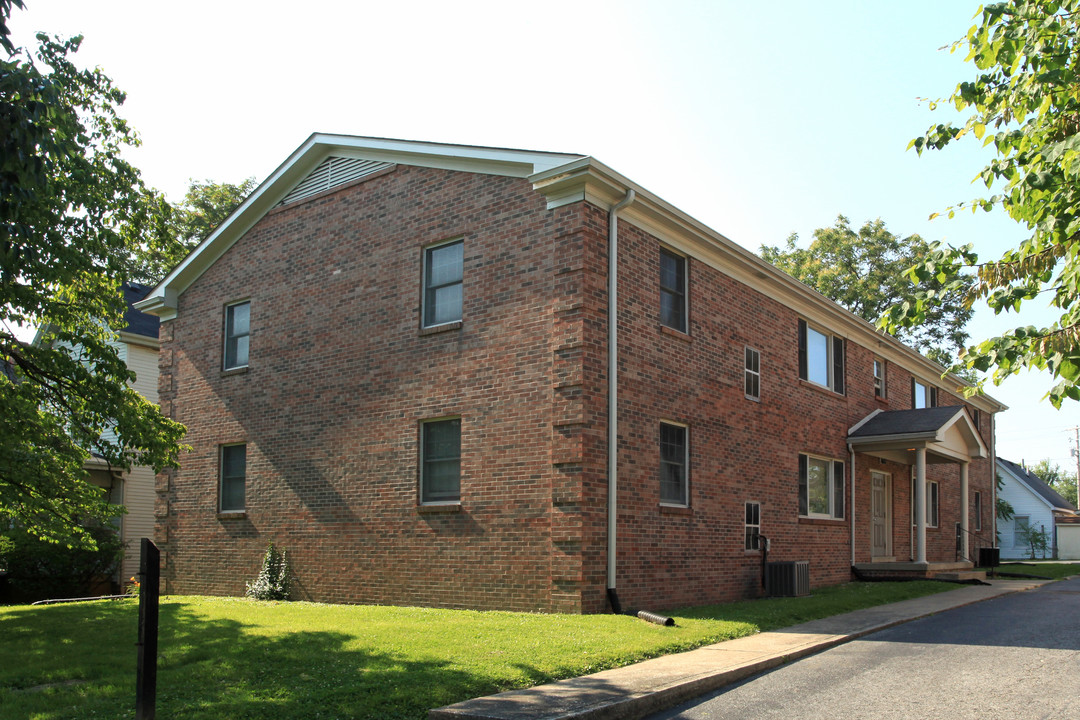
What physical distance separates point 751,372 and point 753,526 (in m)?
2.97

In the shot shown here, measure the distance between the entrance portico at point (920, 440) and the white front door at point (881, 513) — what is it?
0.59 feet

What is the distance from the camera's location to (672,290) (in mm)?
16188

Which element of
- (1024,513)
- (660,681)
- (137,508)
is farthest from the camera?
(1024,513)

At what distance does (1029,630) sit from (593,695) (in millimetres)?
8001

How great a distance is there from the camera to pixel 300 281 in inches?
711

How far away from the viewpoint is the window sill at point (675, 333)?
50.9ft

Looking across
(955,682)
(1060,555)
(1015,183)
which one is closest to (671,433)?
(955,682)

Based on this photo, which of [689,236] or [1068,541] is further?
[1068,541]

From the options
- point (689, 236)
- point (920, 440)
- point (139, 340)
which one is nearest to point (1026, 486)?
point (920, 440)

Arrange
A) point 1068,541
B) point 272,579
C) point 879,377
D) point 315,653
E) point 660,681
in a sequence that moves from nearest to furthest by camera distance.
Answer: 1. point 660,681
2. point 315,653
3. point 272,579
4. point 879,377
5. point 1068,541

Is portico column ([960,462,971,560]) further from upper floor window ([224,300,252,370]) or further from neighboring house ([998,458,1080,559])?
neighboring house ([998,458,1080,559])

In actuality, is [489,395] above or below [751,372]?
below

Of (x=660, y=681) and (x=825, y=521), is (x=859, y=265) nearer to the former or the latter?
(x=825, y=521)

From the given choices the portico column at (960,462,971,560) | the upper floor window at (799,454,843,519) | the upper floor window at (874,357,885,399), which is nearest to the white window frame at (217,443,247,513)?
the upper floor window at (799,454,843,519)
